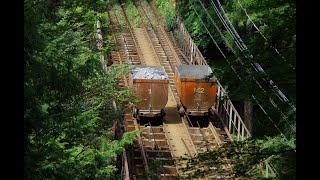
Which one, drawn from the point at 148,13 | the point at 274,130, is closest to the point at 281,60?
the point at 274,130

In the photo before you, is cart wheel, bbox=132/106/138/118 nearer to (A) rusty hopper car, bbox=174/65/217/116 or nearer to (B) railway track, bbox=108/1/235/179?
(B) railway track, bbox=108/1/235/179

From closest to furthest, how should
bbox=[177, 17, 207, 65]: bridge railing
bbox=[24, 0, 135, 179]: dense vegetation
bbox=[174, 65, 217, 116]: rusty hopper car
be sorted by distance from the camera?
bbox=[24, 0, 135, 179]: dense vegetation
bbox=[174, 65, 217, 116]: rusty hopper car
bbox=[177, 17, 207, 65]: bridge railing

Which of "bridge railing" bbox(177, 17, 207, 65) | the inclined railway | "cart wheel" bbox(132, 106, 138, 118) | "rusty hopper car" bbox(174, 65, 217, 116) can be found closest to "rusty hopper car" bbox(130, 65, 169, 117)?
"cart wheel" bbox(132, 106, 138, 118)

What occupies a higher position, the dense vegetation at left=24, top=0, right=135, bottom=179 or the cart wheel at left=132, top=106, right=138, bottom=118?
the dense vegetation at left=24, top=0, right=135, bottom=179

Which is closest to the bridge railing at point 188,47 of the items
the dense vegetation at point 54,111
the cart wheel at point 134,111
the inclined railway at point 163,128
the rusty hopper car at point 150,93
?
the inclined railway at point 163,128

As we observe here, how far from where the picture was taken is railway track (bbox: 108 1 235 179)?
1653cm

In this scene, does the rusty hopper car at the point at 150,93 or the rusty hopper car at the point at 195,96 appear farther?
the rusty hopper car at the point at 195,96

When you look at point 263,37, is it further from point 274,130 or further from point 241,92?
point 274,130

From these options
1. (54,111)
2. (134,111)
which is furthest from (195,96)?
(54,111)

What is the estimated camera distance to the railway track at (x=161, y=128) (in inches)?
651

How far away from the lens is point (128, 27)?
117 feet

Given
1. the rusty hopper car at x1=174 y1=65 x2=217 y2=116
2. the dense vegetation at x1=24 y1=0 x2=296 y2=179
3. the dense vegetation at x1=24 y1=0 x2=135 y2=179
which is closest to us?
the dense vegetation at x1=24 y1=0 x2=296 y2=179

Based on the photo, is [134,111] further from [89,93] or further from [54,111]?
[54,111]

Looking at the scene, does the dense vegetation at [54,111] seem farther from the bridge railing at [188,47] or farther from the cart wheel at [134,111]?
the bridge railing at [188,47]
